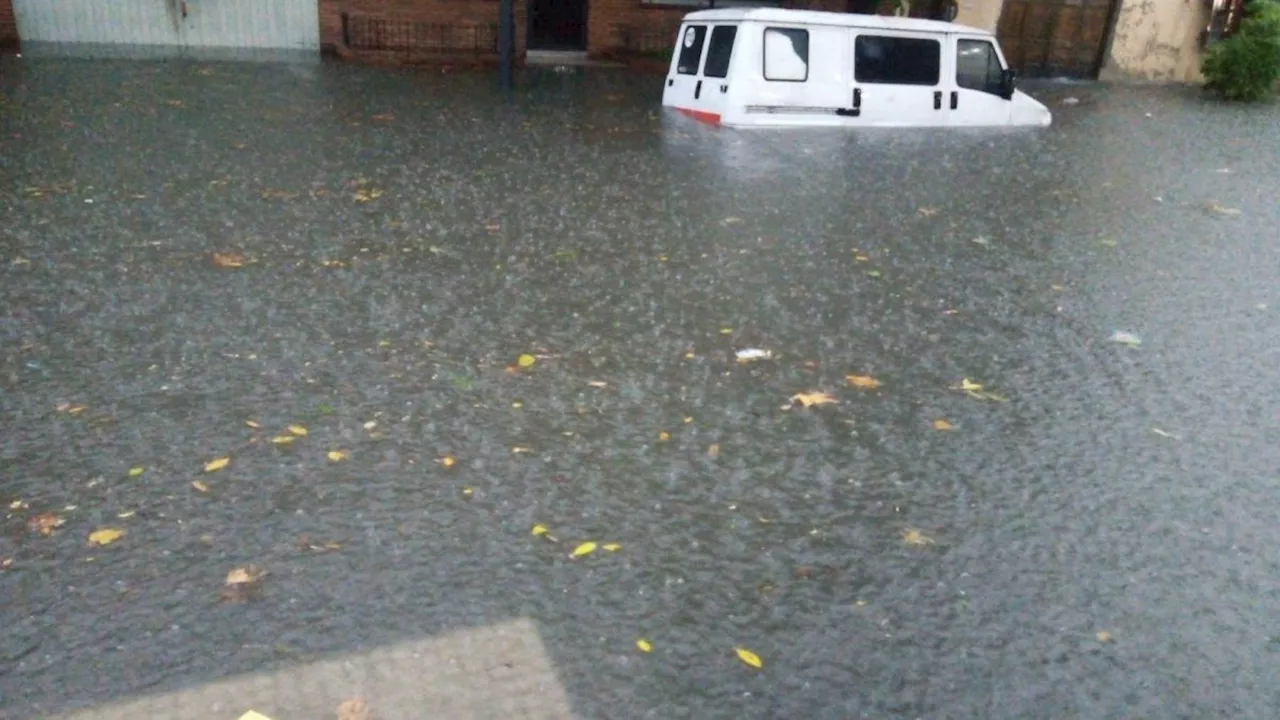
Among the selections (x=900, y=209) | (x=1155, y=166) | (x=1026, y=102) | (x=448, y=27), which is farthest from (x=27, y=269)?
(x=448, y=27)

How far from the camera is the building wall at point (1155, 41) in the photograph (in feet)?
71.7

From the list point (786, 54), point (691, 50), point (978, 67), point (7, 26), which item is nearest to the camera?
point (786, 54)

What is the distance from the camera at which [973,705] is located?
305cm

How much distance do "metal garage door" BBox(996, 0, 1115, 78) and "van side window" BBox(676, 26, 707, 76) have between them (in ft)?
36.3

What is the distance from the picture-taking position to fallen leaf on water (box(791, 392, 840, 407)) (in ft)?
16.2

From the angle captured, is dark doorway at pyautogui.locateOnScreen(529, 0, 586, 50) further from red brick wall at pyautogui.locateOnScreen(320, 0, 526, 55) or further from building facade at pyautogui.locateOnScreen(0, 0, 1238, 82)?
red brick wall at pyautogui.locateOnScreen(320, 0, 526, 55)

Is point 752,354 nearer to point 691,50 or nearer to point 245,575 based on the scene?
point 245,575

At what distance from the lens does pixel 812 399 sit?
16.3ft

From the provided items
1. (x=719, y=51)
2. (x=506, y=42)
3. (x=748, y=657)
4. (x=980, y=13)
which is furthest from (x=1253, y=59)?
(x=748, y=657)

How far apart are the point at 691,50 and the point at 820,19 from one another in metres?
1.65

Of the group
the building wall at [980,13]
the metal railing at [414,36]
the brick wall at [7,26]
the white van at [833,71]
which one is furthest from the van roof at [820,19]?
the brick wall at [7,26]

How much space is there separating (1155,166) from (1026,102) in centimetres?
251

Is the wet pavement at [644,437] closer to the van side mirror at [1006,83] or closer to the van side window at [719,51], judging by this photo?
the van side window at [719,51]

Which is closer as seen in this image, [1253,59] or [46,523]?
[46,523]
